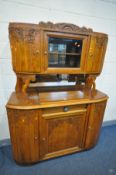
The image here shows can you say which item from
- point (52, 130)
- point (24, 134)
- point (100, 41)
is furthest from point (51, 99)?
point (100, 41)

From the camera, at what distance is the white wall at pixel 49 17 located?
4.52ft

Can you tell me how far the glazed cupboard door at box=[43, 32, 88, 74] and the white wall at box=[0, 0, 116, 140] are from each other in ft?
1.49

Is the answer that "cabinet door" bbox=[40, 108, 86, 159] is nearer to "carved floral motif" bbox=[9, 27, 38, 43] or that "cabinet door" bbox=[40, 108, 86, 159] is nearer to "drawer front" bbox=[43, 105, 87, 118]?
"drawer front" bbox=[43, 105, 87, 118]

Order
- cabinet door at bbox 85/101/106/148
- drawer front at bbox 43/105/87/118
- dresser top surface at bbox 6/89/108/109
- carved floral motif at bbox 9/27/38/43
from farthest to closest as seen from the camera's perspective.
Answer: cabinet door at bbox 85/101/106/148, drawer front at bbox 43/105/87/118, dresser top surface at bbox 6/89/108/109, carved floral motif at bbox 9/27/38/43

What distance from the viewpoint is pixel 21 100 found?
1.29m

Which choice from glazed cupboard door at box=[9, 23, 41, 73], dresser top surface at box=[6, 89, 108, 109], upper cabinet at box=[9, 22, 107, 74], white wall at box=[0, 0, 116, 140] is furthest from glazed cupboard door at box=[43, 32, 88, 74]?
white wall at box=[0, 0, 116, 140]

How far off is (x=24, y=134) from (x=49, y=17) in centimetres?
156

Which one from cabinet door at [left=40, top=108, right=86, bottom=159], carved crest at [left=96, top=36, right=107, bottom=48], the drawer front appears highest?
carved crest at [left=96, top=36, right=107, bottom=48]

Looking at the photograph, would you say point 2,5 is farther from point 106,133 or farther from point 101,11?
point 106,133

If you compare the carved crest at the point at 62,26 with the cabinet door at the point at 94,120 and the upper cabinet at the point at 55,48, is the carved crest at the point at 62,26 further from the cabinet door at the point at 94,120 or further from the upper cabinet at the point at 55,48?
the cabinet door at the point at 94,120

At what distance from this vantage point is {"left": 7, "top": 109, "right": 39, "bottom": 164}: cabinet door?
122 cm

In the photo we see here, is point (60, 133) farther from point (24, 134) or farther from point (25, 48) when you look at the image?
point (25, 48)

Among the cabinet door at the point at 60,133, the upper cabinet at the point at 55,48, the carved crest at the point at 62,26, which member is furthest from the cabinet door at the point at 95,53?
the cabinet door at the point at 60,133

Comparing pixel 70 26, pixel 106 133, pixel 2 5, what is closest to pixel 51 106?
pixel 70 26
